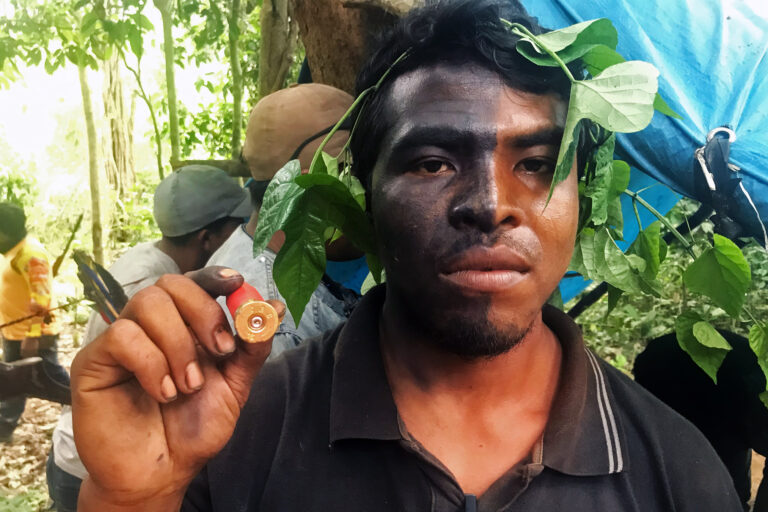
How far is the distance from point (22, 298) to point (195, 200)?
86cm

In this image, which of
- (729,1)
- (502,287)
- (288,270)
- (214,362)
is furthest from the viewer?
(729,1)

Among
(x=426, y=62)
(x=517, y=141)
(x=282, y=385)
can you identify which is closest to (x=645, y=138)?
(x=517, y=141)

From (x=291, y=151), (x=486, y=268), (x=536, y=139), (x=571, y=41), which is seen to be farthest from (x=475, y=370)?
(x=291, y=151)

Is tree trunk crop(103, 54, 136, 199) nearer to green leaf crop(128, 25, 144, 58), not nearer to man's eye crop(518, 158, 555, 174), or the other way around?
green leaf crop(128, 25, 144, 58)

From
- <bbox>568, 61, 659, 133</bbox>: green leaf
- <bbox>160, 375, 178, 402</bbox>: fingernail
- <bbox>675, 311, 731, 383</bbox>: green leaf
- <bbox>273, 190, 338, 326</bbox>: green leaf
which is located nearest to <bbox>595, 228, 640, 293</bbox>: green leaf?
<bbox>675, 311, 731, 383</bbox>: green leaf

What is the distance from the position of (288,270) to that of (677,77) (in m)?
1.09

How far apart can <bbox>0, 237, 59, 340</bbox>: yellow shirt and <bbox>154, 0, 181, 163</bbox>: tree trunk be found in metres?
0.60

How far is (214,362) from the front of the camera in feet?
3.39

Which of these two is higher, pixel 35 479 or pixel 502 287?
pixel 502 287

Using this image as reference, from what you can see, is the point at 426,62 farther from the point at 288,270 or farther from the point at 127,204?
the point at 127,204

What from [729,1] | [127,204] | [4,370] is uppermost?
[729,1]

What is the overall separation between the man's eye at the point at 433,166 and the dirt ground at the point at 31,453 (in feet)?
3.42

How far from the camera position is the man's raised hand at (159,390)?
0.94 meters

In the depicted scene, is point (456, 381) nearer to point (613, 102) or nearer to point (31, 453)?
point (613, 102)
